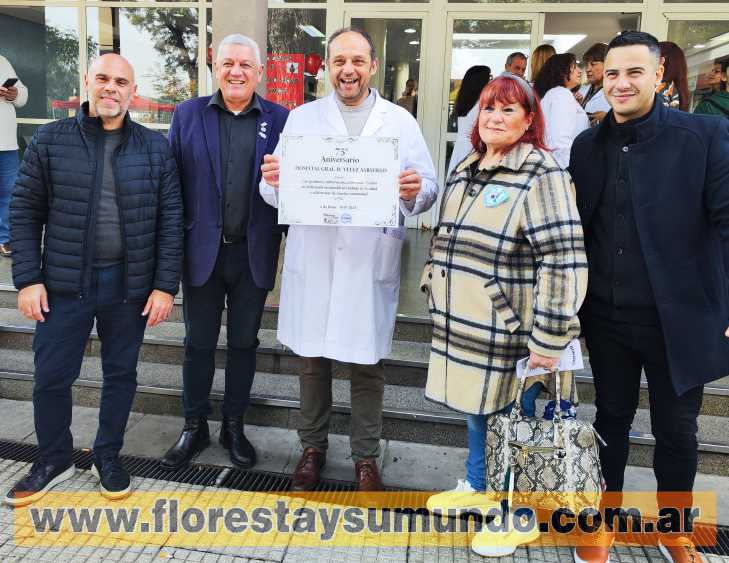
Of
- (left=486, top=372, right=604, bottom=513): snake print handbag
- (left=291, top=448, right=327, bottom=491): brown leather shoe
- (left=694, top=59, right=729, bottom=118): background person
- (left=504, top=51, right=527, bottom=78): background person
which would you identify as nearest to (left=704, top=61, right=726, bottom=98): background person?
(left=694, top=59, right=729, bottom=118): background person

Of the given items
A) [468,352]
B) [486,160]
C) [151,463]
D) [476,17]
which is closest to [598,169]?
[486,160]

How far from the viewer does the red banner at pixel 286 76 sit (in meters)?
8.16

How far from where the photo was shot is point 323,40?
8.15 meters

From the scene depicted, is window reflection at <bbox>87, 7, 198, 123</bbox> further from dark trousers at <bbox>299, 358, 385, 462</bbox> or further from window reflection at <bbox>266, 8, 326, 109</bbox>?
dark trousers at <bbox>299, 358, 385, 462</bbox>

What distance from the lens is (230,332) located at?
316 cm

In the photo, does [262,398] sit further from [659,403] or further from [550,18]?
[550,18]

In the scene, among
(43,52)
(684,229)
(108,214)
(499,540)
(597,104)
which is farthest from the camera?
(43,52)

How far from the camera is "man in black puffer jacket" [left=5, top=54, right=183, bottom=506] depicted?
264 cm

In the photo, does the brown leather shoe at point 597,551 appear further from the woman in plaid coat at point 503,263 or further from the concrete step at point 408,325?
the concrete step at point 408,325

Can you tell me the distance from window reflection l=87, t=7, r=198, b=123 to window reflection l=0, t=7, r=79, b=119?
0.39 metres

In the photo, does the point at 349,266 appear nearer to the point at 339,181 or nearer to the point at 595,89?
the point at 339,181

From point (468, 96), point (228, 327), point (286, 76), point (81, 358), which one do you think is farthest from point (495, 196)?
point (286, 76)

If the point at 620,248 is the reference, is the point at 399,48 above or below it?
above

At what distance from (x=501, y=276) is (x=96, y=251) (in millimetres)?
1782
